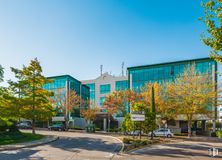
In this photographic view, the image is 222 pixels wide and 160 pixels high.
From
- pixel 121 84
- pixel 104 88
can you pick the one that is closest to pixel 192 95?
pixel 121 84

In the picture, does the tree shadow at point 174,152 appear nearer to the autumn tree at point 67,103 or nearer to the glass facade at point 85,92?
the autumn tree at point 67,103

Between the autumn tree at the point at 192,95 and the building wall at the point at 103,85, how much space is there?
25158mm

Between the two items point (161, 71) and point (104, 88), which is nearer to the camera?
point (161, 71)

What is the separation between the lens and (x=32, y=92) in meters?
32.7

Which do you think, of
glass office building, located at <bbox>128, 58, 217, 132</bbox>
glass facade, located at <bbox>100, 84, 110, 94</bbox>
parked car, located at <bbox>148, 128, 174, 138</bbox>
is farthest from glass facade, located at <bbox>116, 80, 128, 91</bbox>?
parked car, located at <bbox>148, 128, 174, 138</bbox>

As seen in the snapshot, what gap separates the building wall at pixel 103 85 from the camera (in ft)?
216

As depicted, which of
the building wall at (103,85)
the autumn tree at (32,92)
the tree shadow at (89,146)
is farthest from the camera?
the building wall at (103,85)

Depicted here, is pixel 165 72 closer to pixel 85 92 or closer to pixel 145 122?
pixel 85 92

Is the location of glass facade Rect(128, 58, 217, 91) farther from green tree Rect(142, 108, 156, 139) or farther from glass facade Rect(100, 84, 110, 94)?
green tree Rect(142, 108, 156, 139)

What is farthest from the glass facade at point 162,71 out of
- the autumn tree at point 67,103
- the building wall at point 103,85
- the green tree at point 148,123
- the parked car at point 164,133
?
the green tree at point 148,123

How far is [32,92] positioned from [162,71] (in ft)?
116

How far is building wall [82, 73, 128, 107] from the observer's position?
66.0m

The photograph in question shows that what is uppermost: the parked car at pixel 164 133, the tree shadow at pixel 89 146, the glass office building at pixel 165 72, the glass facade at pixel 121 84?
the glass office building at pixel 165 72

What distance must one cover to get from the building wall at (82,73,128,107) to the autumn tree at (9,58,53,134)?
105 ft
